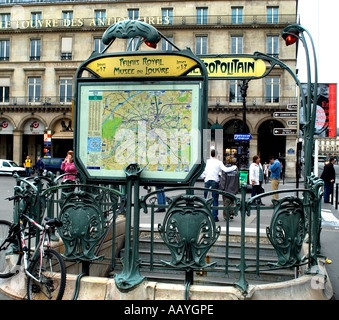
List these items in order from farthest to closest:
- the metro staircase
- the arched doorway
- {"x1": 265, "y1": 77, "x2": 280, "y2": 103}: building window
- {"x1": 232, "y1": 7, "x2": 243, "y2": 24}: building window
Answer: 1. the arched doorway
2. {"x1": 232, "y1": 7, "x2": 243, "y2": 24}: building window
3. {"x1": 265, "y1": 77, "x2": 280, "y2": 103}: building window
4. the metro staircase

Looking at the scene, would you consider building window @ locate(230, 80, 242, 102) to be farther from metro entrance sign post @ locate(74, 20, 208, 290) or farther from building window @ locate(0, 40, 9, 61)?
metro entrance sign post @ locate(74, 20, 208, 290)

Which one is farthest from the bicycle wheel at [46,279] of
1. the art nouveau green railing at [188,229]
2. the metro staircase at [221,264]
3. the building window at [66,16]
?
the building window at [66,16]

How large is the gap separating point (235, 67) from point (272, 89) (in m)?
30.6

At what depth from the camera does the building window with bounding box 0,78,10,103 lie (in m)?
39.7

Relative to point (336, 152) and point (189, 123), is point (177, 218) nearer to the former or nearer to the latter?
point (189, 123)

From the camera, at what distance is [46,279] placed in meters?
4.29

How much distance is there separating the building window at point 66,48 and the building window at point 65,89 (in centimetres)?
230

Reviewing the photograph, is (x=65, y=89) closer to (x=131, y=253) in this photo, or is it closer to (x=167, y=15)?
(x=167, y=15)

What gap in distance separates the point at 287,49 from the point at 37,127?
1037 inches

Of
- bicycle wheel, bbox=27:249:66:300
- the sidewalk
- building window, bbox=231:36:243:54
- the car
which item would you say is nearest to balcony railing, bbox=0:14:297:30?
building window, bbox=231:36:243:54

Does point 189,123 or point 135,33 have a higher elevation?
point 135,33

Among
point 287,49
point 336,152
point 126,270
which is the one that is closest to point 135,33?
point 126,270

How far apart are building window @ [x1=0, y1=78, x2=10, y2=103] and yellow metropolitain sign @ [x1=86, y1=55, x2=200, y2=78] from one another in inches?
1532

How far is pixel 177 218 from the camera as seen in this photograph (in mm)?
4094
